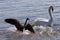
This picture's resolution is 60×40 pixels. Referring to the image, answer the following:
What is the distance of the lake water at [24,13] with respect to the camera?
1502 cm

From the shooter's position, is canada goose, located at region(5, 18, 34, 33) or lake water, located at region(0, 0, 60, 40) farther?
canada goose, located at region(5, 18, 34, 33)

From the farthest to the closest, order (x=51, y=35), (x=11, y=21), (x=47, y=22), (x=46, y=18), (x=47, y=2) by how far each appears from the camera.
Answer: (x=47, y=2) < (x=46, y=18) < (x=47, y=22) < (x=11, y=21) < (x=51, y=35)

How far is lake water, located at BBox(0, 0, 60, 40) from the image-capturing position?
1502 centimetres

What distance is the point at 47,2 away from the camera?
23875 millimetres

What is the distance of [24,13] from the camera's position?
2059 cm

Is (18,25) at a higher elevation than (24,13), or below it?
higher

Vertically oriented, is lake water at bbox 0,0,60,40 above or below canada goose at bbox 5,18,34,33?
below

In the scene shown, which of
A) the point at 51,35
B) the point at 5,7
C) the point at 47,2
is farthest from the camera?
the point at 47,2

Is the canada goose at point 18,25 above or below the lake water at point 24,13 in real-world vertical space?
above

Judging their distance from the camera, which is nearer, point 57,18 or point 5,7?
point 57,18

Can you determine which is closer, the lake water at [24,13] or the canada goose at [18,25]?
the lake water at [24,13]

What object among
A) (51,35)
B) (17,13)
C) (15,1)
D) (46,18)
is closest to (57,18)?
(46,18)

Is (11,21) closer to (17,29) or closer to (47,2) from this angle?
(17,29)

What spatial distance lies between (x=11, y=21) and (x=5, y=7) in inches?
236
